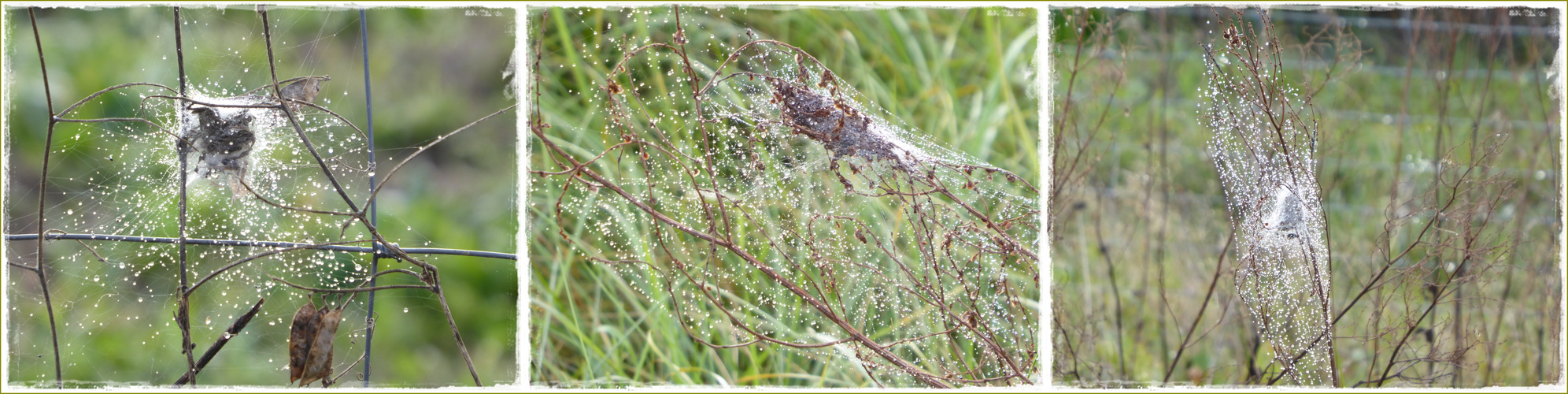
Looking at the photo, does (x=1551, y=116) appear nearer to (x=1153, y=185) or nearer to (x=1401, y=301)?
(x=1401, y=301)

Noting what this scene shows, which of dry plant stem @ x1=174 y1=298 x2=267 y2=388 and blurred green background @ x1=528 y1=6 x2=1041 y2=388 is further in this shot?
blurred green background @ x1=528 y1=6 x2=1041 y2=388

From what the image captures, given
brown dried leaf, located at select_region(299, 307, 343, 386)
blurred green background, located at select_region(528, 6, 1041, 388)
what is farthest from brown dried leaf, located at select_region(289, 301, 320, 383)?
blurred green background, located at select_region(528, 6, 1041, 388)

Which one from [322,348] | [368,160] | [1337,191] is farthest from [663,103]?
[1337,191]

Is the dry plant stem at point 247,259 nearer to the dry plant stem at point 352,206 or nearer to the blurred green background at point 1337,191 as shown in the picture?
the dry plant stem at point 352,206

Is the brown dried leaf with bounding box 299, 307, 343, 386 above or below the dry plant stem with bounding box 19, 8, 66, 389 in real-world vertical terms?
below

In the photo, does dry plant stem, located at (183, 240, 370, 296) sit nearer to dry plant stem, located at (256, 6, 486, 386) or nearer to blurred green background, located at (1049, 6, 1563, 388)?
dry plant stem, located at (256, 6, 486, 386)

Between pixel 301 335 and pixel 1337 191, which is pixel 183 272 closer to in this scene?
pixel 301 335
